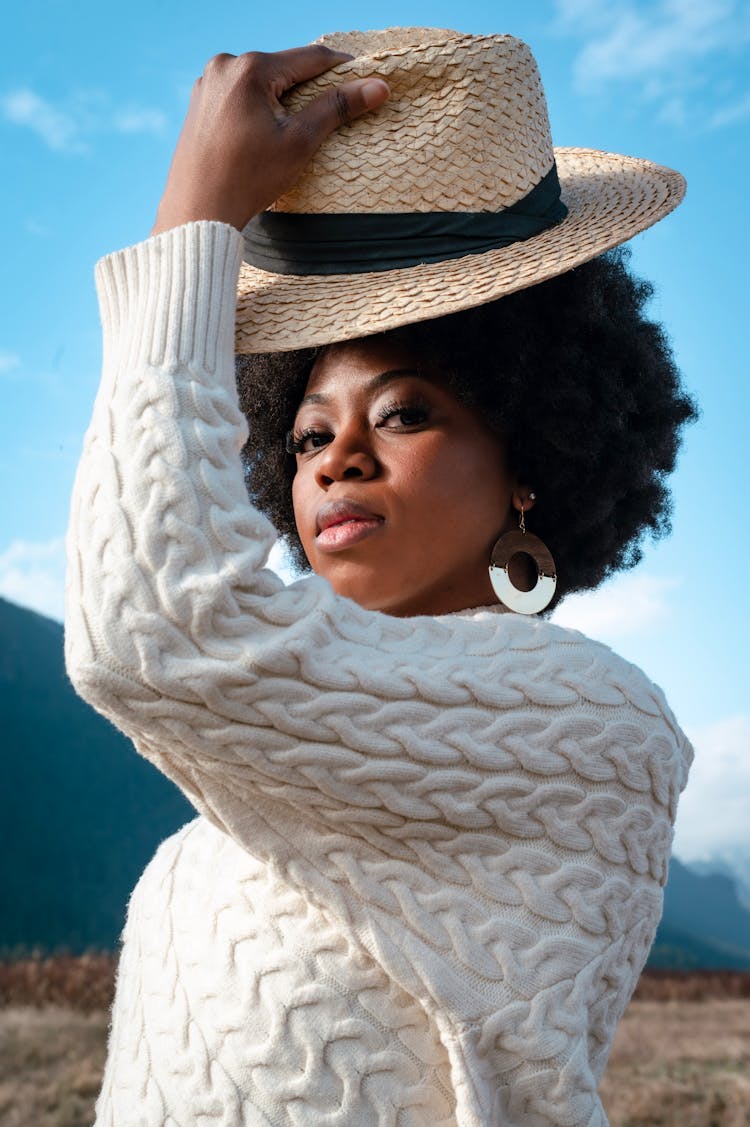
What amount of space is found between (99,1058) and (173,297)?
434 centimetres

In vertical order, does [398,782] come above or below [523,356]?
below

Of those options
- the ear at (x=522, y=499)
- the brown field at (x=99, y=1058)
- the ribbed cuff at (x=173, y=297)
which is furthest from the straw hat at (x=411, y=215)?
the brown field at (x=99, y=1058)

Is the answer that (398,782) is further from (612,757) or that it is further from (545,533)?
(545,533)

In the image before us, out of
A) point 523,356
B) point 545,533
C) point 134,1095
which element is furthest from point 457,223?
point 134,1095

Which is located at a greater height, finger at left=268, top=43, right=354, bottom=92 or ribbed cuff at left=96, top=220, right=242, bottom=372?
finger at left=268, top=43, right=354, bottom=92

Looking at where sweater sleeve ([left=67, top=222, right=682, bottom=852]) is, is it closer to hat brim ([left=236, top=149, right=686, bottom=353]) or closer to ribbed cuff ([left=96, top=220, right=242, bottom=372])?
ribbed cuff ([left=96, top=220, right=242, bottom=372])

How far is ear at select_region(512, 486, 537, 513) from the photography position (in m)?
2.05

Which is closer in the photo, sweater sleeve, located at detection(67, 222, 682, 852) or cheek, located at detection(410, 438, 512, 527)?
sweater sleeve, located at detection(67, 222, 682, 852)

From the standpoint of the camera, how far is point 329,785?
143 centimetres

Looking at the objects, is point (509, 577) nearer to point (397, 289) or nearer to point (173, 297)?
point (397, 289)

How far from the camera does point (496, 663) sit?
5.12 ft

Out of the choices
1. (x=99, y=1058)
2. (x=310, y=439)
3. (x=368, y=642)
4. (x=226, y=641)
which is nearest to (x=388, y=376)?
(x=310, y=439)

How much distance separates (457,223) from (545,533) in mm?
626

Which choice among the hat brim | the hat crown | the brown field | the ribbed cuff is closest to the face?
the hat brim
